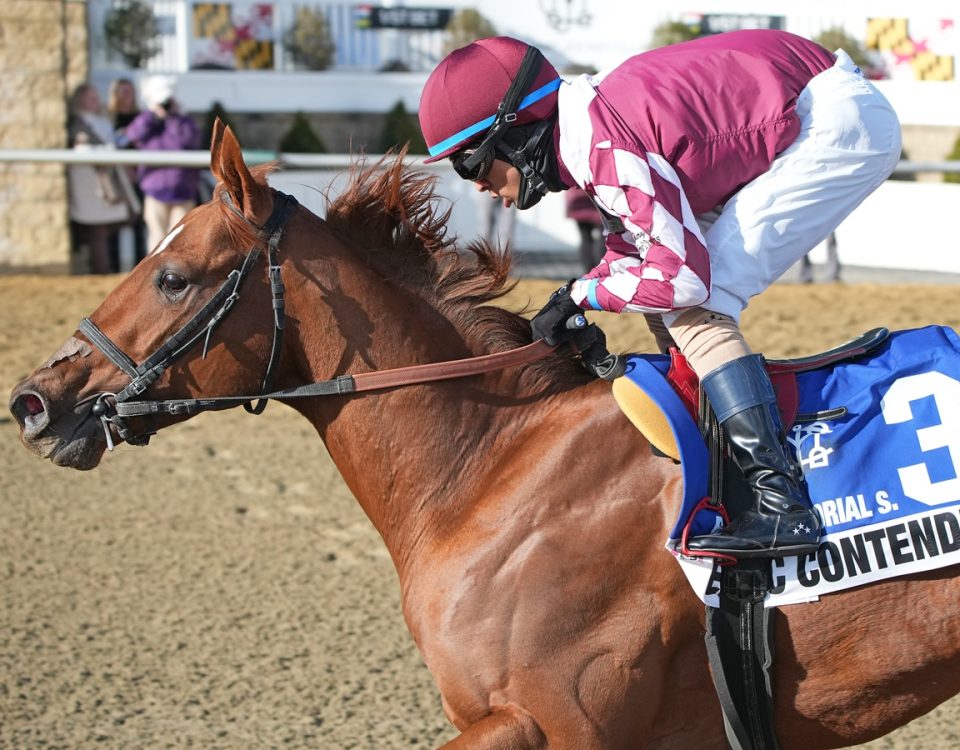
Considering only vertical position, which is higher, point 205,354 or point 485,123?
point 485,123

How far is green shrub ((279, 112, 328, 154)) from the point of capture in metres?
12.4

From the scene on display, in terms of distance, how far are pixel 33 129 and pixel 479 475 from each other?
903 centimetres

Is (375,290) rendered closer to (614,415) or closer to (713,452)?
(614,415)

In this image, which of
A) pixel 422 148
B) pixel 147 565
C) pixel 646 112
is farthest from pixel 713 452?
pixel 422 148

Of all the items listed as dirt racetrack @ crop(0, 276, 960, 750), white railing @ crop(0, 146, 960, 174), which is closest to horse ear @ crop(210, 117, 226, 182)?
dirt racetrack @ crop(0, 276, 960, 750)

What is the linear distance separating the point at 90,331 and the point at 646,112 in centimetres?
132

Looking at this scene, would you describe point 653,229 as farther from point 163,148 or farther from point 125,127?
point 125,127

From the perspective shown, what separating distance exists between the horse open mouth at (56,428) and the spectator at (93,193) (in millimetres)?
7981

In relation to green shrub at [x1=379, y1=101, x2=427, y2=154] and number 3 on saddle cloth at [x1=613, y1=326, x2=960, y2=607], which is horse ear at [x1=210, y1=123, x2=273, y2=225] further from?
green shrub at [x1=379, y1=101, x2=427, y2=154]

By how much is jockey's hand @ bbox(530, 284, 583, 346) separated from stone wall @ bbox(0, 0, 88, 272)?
28.6ft

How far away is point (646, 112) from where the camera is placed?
8.48ft

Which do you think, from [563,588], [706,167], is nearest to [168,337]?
[563,588]

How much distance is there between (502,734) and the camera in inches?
101

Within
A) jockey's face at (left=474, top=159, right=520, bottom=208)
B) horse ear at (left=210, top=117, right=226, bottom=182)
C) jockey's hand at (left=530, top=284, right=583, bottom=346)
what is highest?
horse ear at (left=210, top=117, right=226, bottom=182)
